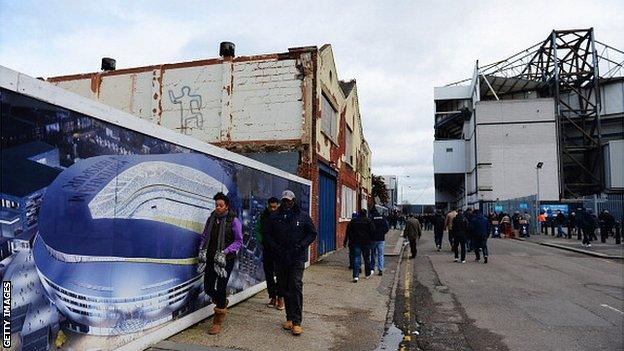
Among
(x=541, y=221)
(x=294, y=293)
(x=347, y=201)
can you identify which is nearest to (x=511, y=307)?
(x=294, y=293)

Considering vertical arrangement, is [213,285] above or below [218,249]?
below

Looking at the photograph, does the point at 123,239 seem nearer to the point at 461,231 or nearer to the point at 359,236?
the point at 359,236

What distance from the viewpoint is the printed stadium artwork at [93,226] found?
3.37 meters

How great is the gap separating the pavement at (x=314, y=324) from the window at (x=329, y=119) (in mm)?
6434

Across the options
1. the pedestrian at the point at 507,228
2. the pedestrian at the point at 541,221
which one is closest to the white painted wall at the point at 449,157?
the pedestrian at the point at 541,221

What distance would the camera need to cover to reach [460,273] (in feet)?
38.7

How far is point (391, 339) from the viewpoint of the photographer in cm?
574

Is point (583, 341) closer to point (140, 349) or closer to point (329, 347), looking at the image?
point (329, 347)

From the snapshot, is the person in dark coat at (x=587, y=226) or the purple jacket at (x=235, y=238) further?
the person in dark coat at (x=587, y=226)

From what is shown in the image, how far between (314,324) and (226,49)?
10.5 metres

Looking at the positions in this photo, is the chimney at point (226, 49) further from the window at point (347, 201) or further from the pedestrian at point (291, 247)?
the pedestrian at point (291, 247)

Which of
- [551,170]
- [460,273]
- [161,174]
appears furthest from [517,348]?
[551,170]

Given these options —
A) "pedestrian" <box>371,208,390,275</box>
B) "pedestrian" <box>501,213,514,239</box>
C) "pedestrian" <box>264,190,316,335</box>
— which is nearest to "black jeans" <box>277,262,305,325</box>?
"pedestrian" <box>264,190,316,335</box>

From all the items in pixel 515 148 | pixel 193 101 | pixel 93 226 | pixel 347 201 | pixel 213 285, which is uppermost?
pixel 515 148
